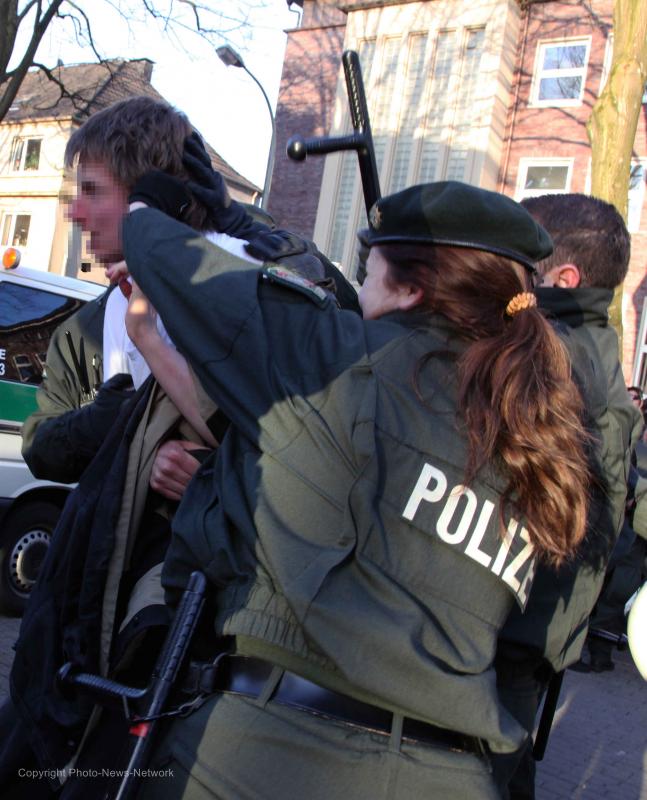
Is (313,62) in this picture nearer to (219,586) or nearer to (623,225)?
(623,225)

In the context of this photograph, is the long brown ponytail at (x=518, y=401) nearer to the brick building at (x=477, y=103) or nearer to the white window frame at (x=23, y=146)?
the brick building at (x=477, y=103)

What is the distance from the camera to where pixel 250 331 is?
1386 mm

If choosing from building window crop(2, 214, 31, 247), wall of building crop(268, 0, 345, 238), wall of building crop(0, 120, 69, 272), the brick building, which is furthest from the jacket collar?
A: building window crop(2, 214, 31, 247)

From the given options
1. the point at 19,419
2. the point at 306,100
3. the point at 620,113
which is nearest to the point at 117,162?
the point at 19,419

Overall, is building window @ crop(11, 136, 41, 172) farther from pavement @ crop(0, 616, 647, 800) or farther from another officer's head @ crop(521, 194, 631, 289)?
→ another officer's head @ crop(521, 194, 631, 289)

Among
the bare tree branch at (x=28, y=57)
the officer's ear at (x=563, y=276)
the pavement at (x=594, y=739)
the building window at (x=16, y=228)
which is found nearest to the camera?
the officer's ear at (x=563, y=276)

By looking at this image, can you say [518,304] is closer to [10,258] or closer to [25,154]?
[10,258]

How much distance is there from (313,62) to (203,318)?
23.1m

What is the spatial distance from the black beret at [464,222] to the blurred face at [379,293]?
0.15 ft

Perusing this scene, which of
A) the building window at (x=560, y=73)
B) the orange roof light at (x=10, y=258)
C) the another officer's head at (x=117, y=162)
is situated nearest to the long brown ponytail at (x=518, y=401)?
the another officer's head at (x=117, y=162)

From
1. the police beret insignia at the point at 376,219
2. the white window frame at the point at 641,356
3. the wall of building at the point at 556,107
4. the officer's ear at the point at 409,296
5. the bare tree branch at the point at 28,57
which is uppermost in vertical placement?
the wall of building at the point at 556,107

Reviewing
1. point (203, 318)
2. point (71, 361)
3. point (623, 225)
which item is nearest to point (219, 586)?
point (203, 318)

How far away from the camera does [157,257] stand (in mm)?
1444

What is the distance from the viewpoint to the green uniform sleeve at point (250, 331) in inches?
54.7
